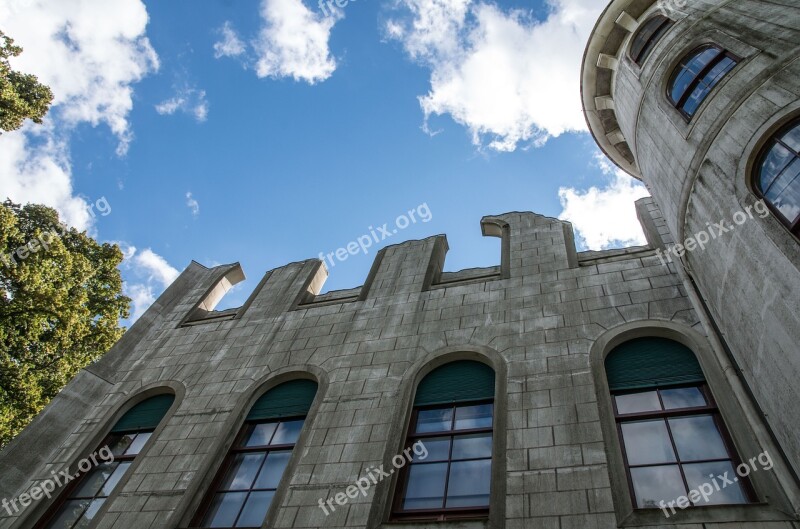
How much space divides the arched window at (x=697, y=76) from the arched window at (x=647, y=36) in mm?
1674

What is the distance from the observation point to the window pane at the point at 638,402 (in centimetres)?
677

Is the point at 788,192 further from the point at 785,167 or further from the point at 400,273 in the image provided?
the point at 400,273

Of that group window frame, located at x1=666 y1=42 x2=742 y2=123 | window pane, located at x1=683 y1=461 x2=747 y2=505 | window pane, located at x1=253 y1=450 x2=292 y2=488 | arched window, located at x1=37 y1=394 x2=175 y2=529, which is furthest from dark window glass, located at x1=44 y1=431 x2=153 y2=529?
window frame, located at x1=666 y1=42 x2=742 y2=123

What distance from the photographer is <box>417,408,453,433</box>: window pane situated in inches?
300

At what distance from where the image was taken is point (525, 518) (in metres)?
5.77

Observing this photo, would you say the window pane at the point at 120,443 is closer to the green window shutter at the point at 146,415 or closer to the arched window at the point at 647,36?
the green window shutter at the point at 146,415

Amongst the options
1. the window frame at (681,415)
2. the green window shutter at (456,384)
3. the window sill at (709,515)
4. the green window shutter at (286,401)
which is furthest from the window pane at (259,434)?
the window sill at (709,515)

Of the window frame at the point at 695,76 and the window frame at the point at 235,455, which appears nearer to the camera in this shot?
the window frame at the point at 235,455

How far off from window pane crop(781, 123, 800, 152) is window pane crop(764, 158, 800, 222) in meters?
0.19

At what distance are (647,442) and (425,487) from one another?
292 centimetres

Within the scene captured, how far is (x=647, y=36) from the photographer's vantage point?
36.0 ft

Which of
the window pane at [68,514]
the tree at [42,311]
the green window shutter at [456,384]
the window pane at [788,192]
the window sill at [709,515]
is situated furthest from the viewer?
the tree at [42,311]

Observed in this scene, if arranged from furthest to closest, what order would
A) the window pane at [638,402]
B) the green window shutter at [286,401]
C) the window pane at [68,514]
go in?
the green window shutter at [286,401]
the window pane at [68,514]
the window pane at [638,402]

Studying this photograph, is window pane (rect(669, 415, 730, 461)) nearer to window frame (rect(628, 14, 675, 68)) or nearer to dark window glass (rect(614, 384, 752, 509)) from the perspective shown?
dark window glass (rect(614, 384, 752, 509))
